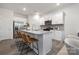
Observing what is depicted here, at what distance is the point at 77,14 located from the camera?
6.64 feet

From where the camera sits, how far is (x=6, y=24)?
7.70 feet

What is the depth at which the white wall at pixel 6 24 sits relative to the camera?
217 cm

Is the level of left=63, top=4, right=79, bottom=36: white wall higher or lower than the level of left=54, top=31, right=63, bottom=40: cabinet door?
higher

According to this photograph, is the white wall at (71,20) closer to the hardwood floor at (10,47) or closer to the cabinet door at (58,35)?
the cabinet door at (58,35)

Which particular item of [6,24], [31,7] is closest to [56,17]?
[31,7]

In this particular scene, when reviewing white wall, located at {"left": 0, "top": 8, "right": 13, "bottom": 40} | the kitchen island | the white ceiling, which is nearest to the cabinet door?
the kitchen island

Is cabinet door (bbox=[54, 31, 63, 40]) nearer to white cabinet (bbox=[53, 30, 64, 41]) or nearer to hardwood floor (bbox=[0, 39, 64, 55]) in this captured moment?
white cabinet (bbox=[53, 30, 64, 41])

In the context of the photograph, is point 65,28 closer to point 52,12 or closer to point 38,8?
point 52,12

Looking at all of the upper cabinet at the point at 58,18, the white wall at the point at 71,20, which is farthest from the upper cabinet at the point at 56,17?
the white wall at the point at 71,20

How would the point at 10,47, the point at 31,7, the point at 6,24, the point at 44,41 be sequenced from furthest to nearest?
the point at 10,47, the point at 44,41, the point at 6,24, the point at 31,7

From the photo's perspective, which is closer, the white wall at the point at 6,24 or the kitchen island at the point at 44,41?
the white wall at the point at 6,24

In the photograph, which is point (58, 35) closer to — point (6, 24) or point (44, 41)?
point (44, 41)

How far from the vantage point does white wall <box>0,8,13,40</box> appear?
217 cm

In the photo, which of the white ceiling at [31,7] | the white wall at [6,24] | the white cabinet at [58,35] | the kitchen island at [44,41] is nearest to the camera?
the white ceiling at [31,7]
